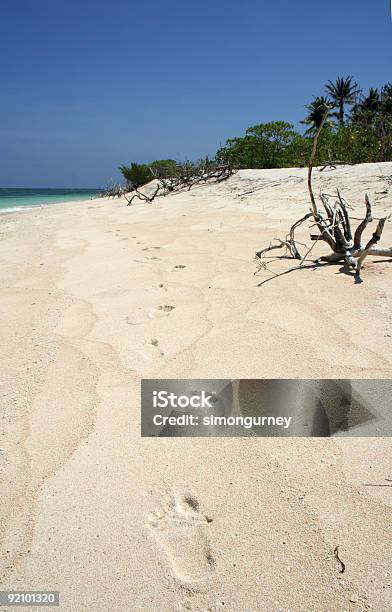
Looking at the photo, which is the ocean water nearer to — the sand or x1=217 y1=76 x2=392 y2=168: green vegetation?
x1=217 y1=76 x2=392 y2=168: green vegetation

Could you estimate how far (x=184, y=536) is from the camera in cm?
98

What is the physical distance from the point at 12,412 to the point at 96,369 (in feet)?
Result: 1.19

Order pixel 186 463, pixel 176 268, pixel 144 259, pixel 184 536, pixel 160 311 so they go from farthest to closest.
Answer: pixel 144 259
pixel 176 268
pixel 160 311
pixel 186 463
pixel 184 536

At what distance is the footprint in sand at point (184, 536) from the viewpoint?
2.95 feet

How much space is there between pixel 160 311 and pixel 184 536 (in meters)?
1.40

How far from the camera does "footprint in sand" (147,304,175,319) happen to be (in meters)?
2.20

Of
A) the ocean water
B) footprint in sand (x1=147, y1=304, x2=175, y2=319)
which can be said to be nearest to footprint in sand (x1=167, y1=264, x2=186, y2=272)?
footprint in sand (x1=147, y1=304, x2=175, y2=319)

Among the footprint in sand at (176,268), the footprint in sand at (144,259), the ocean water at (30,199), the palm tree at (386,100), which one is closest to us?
the footprint in sand at (176,268)

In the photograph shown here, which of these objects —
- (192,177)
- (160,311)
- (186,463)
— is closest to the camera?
(186,463)

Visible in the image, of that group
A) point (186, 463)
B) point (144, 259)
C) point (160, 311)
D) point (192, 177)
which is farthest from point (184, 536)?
point (192, 177)

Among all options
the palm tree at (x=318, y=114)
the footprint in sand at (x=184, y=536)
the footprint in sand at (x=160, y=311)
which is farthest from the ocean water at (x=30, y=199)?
the footprint in sand at (x=184, y=536)

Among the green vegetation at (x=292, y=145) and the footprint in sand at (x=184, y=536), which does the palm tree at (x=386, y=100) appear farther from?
the footprint in sand at (x=184, y=536)

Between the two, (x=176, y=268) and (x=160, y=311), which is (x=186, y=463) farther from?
(x=176, y=268)

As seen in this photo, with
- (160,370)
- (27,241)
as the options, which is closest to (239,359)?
(160,370)
